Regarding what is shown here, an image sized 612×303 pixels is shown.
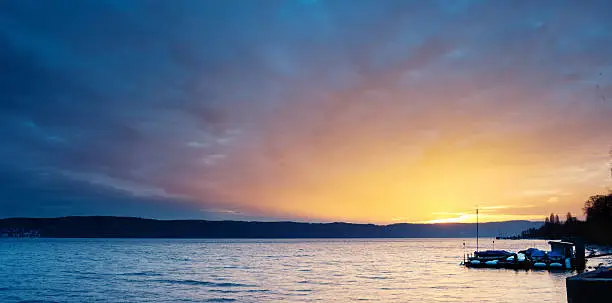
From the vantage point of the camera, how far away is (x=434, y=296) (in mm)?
50000

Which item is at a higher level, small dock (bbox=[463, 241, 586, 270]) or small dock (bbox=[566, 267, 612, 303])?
small dock (bbox=[566, 267, 612, 303])

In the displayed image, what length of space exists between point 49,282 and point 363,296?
4333cm

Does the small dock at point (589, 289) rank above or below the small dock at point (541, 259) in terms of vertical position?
above

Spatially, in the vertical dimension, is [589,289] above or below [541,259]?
above

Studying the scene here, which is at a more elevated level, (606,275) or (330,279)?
(606,275)

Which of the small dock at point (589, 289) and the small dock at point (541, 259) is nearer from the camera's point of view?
the small dock at point (589, 289)

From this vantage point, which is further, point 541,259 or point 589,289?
point 541,259

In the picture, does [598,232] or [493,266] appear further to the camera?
[598,232]

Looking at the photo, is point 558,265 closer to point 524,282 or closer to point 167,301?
point 524,282

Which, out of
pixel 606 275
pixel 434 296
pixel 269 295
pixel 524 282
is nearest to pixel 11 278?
pixel 269 295

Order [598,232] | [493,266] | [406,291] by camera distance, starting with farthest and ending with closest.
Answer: [598,232]
[493,266]
[406,291]

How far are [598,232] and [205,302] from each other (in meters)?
151

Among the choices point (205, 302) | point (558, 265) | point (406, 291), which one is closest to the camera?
point (205, 302)

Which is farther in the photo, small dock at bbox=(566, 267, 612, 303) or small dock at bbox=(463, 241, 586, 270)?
small dock at bbox=(463, 241, 586, 270)
